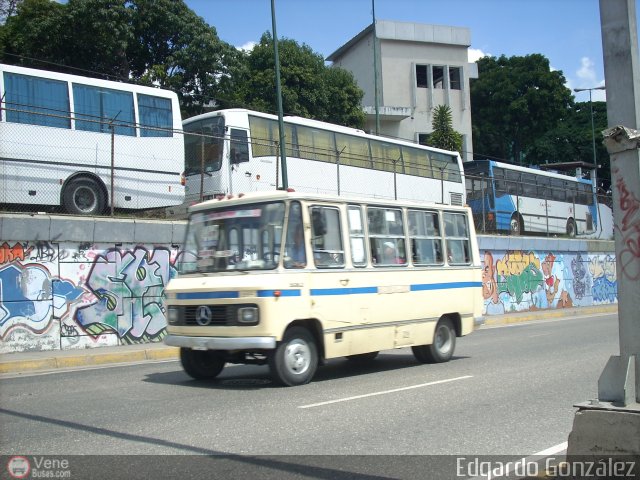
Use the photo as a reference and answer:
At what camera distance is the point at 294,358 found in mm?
9508

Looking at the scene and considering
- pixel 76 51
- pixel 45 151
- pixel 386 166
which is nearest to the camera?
pixel 45 151

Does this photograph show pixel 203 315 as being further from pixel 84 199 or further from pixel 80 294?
pixel 84 199

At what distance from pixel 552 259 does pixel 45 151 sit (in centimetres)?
2060

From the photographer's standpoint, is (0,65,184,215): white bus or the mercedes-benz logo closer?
the mercedes-benz logo

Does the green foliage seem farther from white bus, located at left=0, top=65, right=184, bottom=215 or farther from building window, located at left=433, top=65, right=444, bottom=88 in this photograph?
white bus, located at left=0, top=65, right=184, bottom=215

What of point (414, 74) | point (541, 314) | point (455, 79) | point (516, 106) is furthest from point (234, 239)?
point (516, 106)

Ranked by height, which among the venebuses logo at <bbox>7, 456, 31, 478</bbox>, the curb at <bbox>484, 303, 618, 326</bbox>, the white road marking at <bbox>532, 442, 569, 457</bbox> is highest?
the venebuses logo at <bbox>7, 456, 31, 478</bbox>

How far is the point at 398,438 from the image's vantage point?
6578 millimetres

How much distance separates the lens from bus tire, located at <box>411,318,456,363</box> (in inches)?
472

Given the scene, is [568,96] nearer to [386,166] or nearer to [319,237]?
[386,166]

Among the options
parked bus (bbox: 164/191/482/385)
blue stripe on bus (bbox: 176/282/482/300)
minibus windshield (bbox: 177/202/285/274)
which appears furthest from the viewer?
minibus windshield (bbox: 177/202/285/274)

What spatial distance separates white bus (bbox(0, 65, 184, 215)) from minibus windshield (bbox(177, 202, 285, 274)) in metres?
6.78

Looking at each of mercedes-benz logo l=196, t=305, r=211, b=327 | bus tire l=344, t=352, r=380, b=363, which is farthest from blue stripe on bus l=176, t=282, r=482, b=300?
bus tire l=344, t=352, r=380, b=363

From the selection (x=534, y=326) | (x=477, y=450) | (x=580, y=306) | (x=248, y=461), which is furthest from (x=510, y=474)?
(x=580, y=306)
